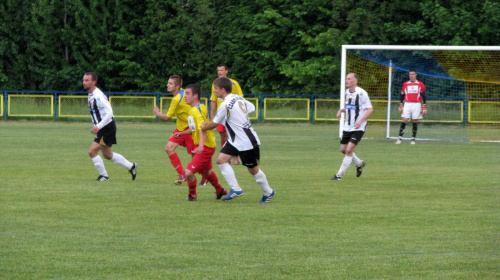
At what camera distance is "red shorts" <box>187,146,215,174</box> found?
10.1 meters

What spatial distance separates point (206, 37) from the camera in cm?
4344

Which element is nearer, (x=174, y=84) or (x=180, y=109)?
(x=174, y=84)

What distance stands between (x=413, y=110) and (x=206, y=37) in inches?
846

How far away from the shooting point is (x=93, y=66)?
44250 mm

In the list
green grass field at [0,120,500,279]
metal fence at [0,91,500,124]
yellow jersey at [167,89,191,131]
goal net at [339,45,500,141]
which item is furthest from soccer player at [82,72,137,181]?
metal fence at [0,91,500,124]

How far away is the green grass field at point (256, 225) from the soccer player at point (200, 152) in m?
0.23

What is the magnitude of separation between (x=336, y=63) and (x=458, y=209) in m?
29.6

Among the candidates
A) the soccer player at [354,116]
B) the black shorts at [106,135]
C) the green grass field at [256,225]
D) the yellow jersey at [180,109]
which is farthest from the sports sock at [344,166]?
the black shorts at [106,135]

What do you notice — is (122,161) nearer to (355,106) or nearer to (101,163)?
(101,163)

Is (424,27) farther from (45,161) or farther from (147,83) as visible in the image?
(45,161)

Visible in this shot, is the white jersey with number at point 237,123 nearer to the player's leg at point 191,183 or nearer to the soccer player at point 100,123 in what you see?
the player's leg at point 191,183

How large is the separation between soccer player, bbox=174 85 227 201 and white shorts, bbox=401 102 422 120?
14.0 meters

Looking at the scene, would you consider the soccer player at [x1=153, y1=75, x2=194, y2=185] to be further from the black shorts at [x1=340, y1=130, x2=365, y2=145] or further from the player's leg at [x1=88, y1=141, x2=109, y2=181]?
the black shorts at [x1=340, y1=130, x2=365, y2=145]

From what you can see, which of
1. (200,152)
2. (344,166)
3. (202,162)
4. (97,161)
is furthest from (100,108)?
(344,166)
